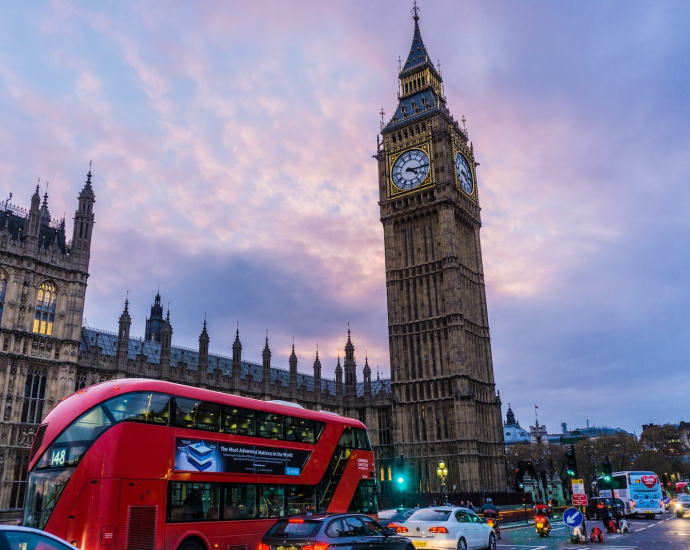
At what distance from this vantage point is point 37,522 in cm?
1376

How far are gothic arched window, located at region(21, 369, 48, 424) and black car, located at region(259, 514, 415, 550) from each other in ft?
113

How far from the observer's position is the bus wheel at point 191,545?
1546cm

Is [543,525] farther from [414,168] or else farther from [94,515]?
[414,168]

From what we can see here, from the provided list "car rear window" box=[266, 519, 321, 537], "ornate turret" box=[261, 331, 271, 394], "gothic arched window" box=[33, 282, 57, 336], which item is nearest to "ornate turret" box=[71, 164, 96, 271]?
"gothic arched window" box=[33, 282, 57, 336]

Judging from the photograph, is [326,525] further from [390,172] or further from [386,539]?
[390,172]

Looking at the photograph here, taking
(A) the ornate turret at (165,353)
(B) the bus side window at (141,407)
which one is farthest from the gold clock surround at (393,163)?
(B) the bus side window at (141,407)

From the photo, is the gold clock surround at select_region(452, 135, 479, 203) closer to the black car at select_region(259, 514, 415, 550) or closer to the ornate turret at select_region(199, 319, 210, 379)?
the ornate turret at select_region(199, 319, 210, 379)

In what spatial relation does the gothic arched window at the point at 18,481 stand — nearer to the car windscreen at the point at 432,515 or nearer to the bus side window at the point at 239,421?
the bus side window at the point at 239,421

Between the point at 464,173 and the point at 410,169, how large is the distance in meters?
7.70

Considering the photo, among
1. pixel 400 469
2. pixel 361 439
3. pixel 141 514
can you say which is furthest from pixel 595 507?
pixel 141 514

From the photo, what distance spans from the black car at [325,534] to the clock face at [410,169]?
5984 centimetres

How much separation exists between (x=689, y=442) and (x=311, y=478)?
18751 cm

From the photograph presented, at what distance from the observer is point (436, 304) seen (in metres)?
67.3

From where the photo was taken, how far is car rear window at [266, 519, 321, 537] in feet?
43.7
